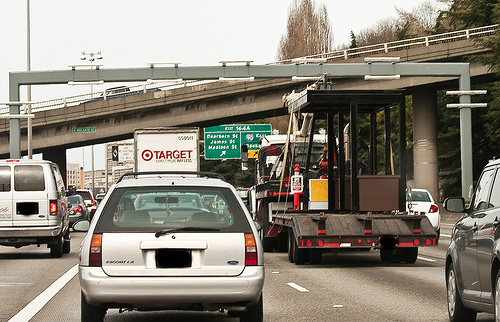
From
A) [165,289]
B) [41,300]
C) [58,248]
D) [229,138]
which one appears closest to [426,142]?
[229,138]

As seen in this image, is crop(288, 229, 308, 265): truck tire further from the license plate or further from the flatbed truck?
the license plate

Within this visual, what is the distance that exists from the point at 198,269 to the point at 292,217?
984cm

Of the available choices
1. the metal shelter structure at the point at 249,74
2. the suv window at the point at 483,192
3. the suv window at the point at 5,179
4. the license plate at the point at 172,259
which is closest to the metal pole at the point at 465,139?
the metal shelter structure at the point at 249,74

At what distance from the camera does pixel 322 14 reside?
9419cm

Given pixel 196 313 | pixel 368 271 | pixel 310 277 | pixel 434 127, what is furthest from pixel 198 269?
pixel 434 127

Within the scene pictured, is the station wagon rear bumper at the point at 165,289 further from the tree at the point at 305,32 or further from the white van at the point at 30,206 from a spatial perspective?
the tree at the point at 305,32

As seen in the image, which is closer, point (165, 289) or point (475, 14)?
point (165, 289)

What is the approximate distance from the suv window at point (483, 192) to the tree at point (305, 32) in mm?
83395

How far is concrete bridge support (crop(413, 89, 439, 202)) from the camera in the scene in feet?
181

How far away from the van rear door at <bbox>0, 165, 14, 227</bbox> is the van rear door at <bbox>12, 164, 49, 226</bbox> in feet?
0.29

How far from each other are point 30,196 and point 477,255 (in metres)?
14.4

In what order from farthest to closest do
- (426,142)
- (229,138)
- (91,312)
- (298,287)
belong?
(229,138)
(426,142)
(298,287)
(91,312)

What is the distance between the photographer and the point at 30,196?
20984 millimetres

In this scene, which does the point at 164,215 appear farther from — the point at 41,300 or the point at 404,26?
the point at 404,26
